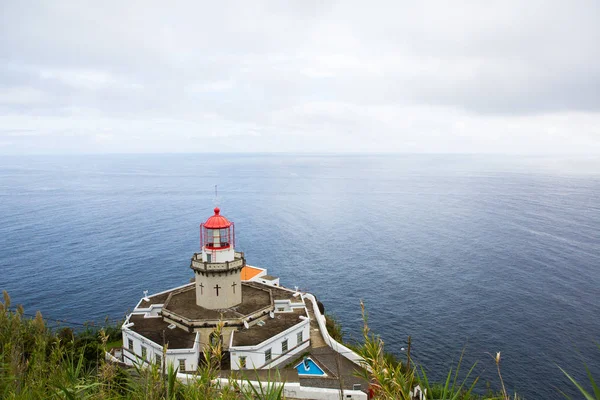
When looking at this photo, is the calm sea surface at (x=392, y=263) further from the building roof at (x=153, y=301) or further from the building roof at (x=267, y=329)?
the building roof at (x=153, y=301)

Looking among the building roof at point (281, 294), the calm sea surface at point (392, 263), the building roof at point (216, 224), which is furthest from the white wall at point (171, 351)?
the calm sea surface at point (392, 263)

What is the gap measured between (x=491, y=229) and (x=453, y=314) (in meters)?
43.3

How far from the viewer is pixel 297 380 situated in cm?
2739

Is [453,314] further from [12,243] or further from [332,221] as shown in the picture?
[12,243]

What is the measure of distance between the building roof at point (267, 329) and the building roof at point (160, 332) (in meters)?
3.47

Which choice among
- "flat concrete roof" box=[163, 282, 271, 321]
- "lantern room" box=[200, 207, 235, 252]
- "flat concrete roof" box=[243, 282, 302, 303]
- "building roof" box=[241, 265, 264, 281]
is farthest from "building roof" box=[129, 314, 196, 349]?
"building roof" box=[241, 265, 264, 281]

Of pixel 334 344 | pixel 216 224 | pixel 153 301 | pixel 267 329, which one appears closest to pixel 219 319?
pixel 267 329

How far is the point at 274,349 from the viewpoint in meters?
29.0

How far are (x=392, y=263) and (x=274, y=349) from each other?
4036cm

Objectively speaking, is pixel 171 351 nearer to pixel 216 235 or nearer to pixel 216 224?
pixel 216 235

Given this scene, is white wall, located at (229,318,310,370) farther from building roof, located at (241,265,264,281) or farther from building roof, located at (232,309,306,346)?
building roof, located at (241,265,264,281)

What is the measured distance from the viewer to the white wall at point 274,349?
27141 mm

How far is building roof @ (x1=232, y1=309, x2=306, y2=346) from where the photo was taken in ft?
93.0

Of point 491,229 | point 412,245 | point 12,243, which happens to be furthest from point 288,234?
point 12,243
